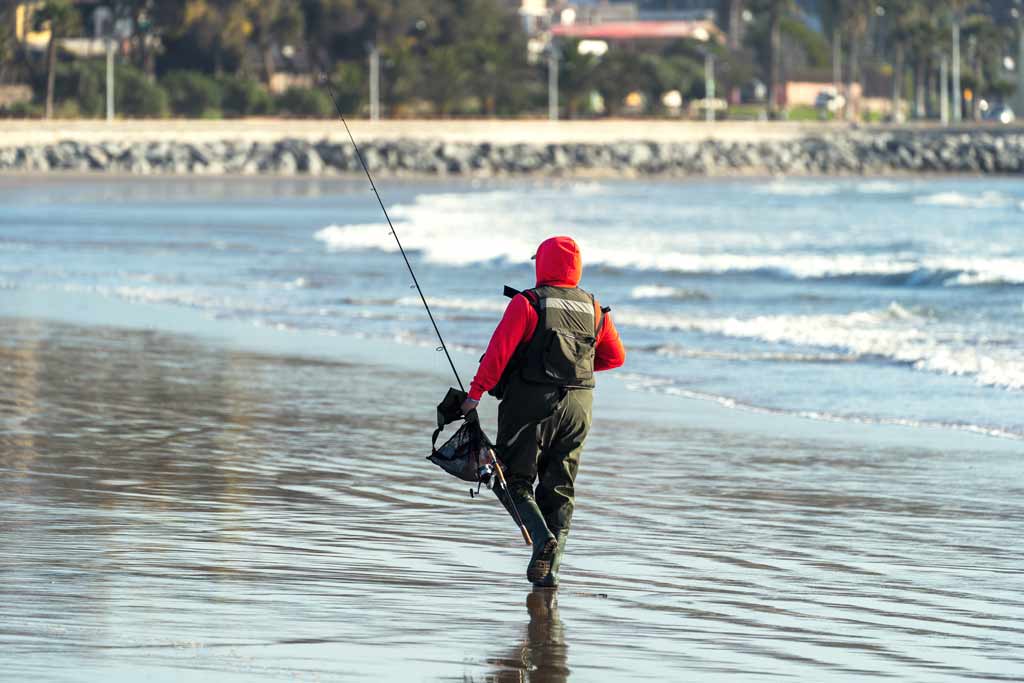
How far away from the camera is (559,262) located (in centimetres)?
675

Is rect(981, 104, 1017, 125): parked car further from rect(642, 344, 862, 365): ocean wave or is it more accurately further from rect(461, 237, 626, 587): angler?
rect(461, 237, 626, 587): angler

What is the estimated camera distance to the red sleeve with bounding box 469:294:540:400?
263 inches

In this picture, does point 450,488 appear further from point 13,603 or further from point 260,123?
point 260,123

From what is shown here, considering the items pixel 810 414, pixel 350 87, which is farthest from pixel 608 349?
pixel 350 87

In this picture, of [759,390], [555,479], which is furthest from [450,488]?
[759,390]

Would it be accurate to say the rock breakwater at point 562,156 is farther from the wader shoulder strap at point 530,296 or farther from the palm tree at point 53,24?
the wader shoulder strap at point 530,296

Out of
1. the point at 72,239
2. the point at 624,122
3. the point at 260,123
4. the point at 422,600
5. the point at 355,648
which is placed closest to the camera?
the point at 355,648

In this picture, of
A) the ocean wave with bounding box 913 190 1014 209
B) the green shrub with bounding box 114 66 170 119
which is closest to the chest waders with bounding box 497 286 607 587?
the ocean wave with bounding box 913 190 1014 209

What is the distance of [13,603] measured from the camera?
597 cm

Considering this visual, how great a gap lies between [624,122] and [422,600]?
296ft

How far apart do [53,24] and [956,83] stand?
59.7 m

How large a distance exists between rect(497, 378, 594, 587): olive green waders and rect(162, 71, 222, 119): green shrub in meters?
84.2

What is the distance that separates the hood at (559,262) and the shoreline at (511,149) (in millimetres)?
62534

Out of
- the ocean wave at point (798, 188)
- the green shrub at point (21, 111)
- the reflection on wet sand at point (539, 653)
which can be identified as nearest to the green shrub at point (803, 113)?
the ocean wave at point (798, 188)
